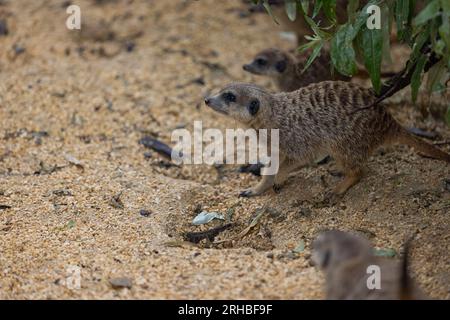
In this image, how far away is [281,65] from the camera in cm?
452

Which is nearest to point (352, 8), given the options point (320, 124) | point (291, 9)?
point (291, 9)

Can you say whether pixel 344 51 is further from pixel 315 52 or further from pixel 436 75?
pixel 436 75

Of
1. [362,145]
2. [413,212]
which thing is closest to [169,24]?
[362,145]

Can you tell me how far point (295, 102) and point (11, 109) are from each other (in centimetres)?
195

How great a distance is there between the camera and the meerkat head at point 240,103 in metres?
3.70

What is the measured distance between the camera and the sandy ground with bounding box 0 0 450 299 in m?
2.82

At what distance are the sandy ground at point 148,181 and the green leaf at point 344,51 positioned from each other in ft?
2.49

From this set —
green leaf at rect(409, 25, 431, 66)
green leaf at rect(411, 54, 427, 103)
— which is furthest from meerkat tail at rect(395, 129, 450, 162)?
green leaf at rect(409, 25, 431, 66)

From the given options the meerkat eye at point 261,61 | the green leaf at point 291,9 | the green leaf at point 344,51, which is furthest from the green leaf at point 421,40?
the meerkat eye at point 261,61

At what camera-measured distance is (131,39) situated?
5.56m

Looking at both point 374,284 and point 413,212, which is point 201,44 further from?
point 374,284

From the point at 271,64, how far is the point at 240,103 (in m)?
0.90

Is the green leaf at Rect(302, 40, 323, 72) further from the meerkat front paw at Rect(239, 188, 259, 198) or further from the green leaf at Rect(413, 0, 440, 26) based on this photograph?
the meerkat front paw at Rect(239, 188, 259, 198)

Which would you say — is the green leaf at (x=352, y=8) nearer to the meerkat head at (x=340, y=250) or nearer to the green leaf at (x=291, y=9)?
the green leaf at (x=291, y=9)
